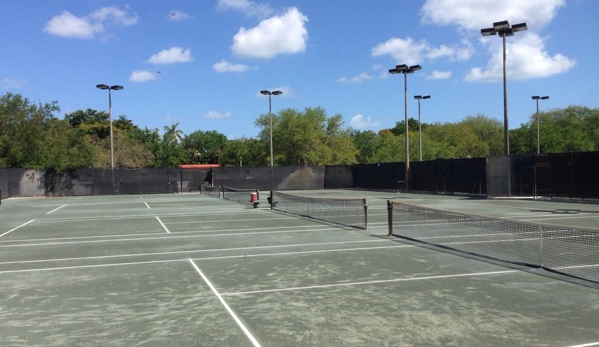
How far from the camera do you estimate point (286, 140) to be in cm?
6975

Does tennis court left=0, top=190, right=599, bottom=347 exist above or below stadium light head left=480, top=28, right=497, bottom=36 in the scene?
below

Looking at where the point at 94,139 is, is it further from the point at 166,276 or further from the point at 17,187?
the point at 166,276

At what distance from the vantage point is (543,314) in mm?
6625

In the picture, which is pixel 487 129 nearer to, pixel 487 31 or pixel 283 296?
pixel 487 31

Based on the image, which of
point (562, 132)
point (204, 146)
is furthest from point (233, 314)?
point (204, 146)

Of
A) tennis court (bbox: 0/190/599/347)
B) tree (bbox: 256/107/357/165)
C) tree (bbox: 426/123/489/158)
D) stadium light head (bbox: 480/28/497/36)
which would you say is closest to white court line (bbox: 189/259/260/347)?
tennis court (bbox: 0/190/599/347)

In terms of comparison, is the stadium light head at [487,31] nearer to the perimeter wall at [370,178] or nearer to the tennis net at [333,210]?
the perimeter wall at [370,178]

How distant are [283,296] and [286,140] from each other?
62.3 meters

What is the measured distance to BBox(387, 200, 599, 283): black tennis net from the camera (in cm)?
976

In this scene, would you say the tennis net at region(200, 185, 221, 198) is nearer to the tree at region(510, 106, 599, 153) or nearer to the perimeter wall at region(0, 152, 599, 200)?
the perimeter wall at region(0, 152, 599, 200)

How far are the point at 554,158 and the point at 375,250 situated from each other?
23228 mm

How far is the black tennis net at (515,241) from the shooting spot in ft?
32.0

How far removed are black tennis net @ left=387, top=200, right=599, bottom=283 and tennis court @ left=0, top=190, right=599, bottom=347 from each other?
0.57 m

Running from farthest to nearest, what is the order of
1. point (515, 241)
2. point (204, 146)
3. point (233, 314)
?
point (204, 146)
point (515, 241)
point (233, 314)
